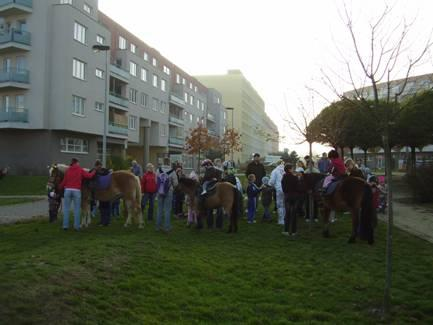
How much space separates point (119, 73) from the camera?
5009 centimetres

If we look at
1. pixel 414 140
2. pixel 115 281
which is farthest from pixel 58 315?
pixel 414 140

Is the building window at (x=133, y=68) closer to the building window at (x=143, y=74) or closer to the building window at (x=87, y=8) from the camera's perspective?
the building window at (x=143, y=74)

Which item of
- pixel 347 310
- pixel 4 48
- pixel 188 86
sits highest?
pixel 188 86

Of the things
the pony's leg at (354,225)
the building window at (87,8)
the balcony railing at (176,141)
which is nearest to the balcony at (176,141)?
the balcony railing at (176,141)

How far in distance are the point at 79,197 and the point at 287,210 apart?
5.51 meters

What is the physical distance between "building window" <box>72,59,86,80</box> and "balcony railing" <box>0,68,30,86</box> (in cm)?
370

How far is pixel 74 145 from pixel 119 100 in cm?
1074

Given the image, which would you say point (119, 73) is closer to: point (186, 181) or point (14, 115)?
point (14, 115)

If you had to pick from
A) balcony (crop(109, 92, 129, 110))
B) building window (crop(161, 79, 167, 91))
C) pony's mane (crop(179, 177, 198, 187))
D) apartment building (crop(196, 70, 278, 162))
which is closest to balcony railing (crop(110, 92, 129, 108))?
balcony (crop(109, 92, 129, 110))

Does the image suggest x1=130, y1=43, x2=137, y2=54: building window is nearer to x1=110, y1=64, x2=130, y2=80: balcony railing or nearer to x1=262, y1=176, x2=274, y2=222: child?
x1=110, y1=64, x2=130, y2=80: balcony railing

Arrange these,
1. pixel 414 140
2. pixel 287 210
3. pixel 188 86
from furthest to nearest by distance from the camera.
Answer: pixel 188 86, pixel 414 140, pixel 287 210

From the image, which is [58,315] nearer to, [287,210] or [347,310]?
[347,310]

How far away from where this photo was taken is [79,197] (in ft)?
40.3

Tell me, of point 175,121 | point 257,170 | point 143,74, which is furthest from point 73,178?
point 175,121
